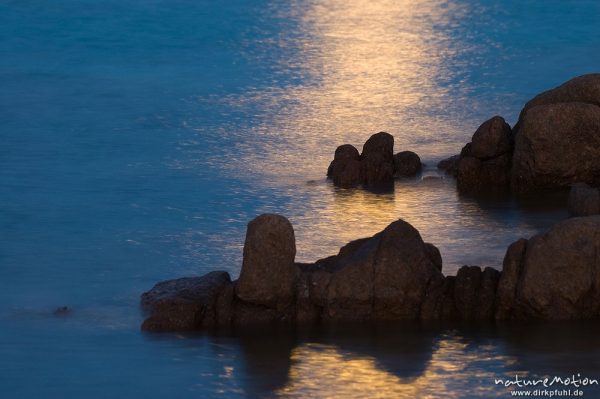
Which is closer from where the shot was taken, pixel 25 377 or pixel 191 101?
pixel 25 377

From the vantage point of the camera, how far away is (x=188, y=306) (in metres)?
14.8

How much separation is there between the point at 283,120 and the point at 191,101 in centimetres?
301

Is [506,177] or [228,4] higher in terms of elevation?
[228,4]

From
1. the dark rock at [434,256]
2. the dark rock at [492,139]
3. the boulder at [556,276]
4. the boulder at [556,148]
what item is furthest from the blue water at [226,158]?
the dark rock at [434,256]

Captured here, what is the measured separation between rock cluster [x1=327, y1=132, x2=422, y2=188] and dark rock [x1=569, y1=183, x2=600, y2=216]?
3.81m

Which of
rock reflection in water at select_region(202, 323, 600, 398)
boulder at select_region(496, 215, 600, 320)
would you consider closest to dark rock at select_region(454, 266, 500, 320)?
boulder at select_region(496, 215, 600, 320)

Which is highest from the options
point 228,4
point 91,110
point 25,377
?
point 228,4

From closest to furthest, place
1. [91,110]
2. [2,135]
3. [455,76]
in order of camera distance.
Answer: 1. [2,135]
2. [91,110]
3. [455,76]

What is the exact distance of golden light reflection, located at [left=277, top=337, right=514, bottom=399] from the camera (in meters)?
12.8

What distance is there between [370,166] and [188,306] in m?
6.93

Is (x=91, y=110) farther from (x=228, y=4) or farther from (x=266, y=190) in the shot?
(x=228, y=4)

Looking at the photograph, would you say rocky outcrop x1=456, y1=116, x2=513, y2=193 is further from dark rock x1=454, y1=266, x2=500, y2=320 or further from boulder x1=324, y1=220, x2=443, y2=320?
boulder x1=324, y1=220, x2=443, y2=320

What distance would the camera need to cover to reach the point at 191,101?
94.6 ft

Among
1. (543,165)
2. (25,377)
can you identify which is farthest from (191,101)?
(25,377)
